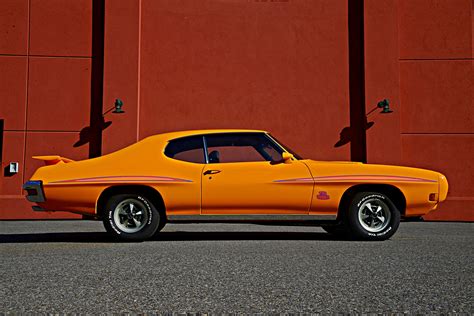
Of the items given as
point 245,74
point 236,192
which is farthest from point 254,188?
point 245,74

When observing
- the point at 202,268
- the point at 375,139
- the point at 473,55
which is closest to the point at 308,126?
the point at 375,139

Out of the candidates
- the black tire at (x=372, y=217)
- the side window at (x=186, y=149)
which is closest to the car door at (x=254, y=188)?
the side window at (x=186, y=149)

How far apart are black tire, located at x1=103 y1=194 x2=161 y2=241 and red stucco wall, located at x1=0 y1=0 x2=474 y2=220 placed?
608 cm

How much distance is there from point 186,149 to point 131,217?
1.15 metres

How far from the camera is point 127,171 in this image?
6.60m

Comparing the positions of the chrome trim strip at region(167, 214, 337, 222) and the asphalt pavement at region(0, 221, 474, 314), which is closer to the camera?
the asphalt pavement at region(0, 221, 474, 314)

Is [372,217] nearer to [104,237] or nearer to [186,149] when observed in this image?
[186,149]

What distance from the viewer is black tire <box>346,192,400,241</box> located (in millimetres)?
6512

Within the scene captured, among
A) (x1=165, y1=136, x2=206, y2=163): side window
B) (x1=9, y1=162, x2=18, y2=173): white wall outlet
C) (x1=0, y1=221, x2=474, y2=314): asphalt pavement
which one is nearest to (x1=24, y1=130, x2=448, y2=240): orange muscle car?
(x1=165, y1=136, x2=206, y2=163): side window

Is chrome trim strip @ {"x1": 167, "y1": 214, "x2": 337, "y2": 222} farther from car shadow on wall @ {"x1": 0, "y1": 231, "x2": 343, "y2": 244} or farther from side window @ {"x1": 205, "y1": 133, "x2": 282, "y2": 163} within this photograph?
side window @ {"x1": 205, "y1": 133, "x2": 282, "y2": 163}

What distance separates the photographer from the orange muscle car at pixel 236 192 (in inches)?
258

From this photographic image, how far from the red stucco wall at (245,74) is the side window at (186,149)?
229 inches

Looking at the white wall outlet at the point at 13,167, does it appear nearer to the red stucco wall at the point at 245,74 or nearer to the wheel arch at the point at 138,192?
the red stucco wall at the point at 245,74

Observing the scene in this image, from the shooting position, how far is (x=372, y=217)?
660 cm
